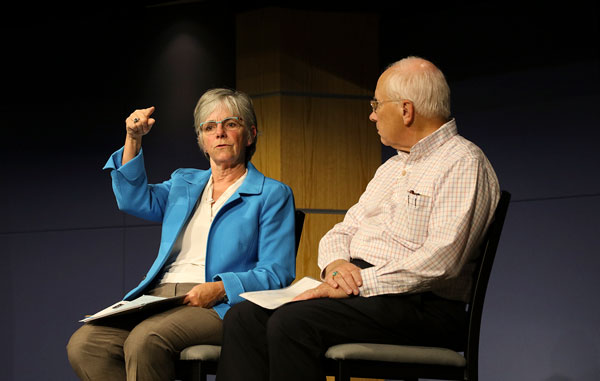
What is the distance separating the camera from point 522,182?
151 inches

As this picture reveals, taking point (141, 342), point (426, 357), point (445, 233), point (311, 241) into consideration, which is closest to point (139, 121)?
point (141, 342)

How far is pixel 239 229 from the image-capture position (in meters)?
2.58

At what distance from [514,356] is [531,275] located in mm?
421

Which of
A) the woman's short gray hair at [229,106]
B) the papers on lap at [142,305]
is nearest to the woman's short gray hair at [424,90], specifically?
the woman's short gray hair at [229,106]

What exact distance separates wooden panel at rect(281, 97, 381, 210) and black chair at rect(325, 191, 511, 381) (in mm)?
2009

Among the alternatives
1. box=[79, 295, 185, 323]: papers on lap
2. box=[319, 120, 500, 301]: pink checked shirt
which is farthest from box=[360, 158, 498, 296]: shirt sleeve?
box=[79, 295, 185, 323]: papers on lap

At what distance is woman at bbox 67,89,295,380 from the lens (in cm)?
232

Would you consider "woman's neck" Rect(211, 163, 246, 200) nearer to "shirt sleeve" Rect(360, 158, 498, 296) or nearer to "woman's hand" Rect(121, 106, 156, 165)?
"woman's hand" Rect(121, 106, 156, 165)

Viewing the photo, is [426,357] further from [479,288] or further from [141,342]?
[141,342]

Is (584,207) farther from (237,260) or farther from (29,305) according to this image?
(29,305)

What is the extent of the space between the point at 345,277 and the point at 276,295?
0.74 feet

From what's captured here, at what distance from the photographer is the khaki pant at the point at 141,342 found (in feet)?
7.34

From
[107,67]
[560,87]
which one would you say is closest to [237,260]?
[560,87]

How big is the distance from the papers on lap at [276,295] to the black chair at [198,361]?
256 millimetres
